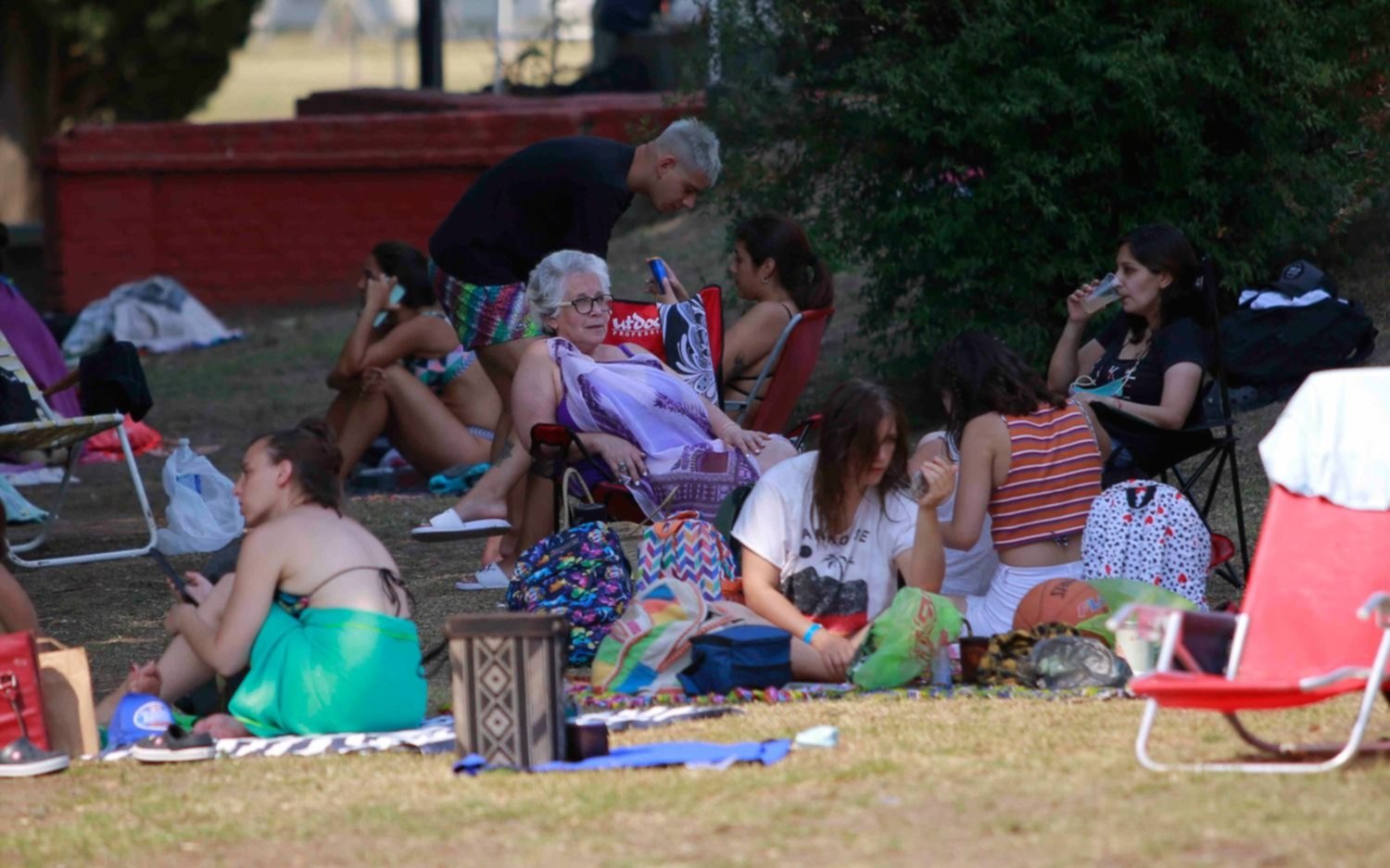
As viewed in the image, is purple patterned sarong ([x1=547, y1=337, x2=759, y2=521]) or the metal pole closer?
purple patterned sarong ([x1=547, y1=337, x2=759, y2=521])

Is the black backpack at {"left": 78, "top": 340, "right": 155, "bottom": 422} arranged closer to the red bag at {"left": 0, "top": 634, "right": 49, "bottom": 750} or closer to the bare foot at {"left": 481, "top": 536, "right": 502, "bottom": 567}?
the bare foot at {"left": 481, "top": 536, "right": 502, "bottom": 567}

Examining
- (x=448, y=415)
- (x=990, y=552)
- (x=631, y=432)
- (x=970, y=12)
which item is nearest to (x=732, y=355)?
(x=631, y=432)

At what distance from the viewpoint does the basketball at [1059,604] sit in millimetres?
4680

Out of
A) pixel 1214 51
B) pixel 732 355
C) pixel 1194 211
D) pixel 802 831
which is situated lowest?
pixel 802 831

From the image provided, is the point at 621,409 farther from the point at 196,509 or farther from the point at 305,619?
the point at 196,509

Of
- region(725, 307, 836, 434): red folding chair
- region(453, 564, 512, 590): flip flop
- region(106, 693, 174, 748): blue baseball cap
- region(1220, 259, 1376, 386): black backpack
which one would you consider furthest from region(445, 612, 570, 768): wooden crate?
region(1220, 259, 1376, 386): black backpack

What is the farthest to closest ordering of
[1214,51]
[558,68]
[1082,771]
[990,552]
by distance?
[558,68], [1214,51], [990,552], [1082,771]

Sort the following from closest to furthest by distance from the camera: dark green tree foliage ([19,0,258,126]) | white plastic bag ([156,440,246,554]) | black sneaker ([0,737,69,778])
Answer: black sneaker ([0,737,69,778]) < white plastic bag ([156,440,246,554]) < dark green tree foliage ([19,0,258,126])

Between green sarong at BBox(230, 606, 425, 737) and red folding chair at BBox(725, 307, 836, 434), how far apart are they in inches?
91.9

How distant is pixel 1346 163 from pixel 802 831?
5.64m

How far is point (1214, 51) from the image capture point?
7.91 m

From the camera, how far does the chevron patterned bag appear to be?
5.10m

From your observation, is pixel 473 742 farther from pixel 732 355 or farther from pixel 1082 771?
pixel 732 355

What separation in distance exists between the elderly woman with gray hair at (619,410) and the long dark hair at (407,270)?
2280 mm
